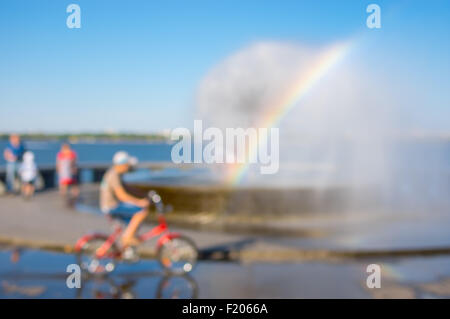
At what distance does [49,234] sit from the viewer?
1077 cm

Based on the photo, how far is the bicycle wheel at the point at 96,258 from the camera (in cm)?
771

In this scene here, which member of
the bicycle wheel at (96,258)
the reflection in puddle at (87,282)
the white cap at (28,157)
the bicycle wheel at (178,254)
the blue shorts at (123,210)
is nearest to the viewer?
the reflection in puddle at (87,282)

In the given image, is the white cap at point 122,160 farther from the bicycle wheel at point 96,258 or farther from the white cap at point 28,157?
the white cap at point 28,157

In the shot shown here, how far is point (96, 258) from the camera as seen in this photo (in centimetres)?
772

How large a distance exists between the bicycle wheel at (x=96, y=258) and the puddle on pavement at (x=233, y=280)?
17 cm

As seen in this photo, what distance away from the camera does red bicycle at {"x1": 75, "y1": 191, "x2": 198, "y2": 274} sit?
304 inches

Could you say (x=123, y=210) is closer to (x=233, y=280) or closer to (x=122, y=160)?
(x=122, y=160)

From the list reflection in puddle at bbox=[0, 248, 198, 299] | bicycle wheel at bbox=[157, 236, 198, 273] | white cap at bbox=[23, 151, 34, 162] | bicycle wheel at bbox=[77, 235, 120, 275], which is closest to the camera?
reflection in puddle at bbox=[0, 248, 198, 299]

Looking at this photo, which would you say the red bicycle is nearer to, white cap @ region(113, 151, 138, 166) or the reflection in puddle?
the reflection in puddle

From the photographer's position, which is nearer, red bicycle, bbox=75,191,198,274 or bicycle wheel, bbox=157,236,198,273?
red bicycle, bbox=75,191,198,274

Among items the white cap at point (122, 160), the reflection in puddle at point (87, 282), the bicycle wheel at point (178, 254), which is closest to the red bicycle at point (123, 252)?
the bicycle wheel at point (178, 254)

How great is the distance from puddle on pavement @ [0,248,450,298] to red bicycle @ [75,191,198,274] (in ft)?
0.60

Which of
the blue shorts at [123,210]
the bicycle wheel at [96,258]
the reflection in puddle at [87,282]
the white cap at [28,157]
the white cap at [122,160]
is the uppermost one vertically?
the white cap at [28,157]

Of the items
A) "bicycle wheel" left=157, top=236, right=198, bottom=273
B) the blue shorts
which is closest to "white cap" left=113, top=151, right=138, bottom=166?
the blue shorts
